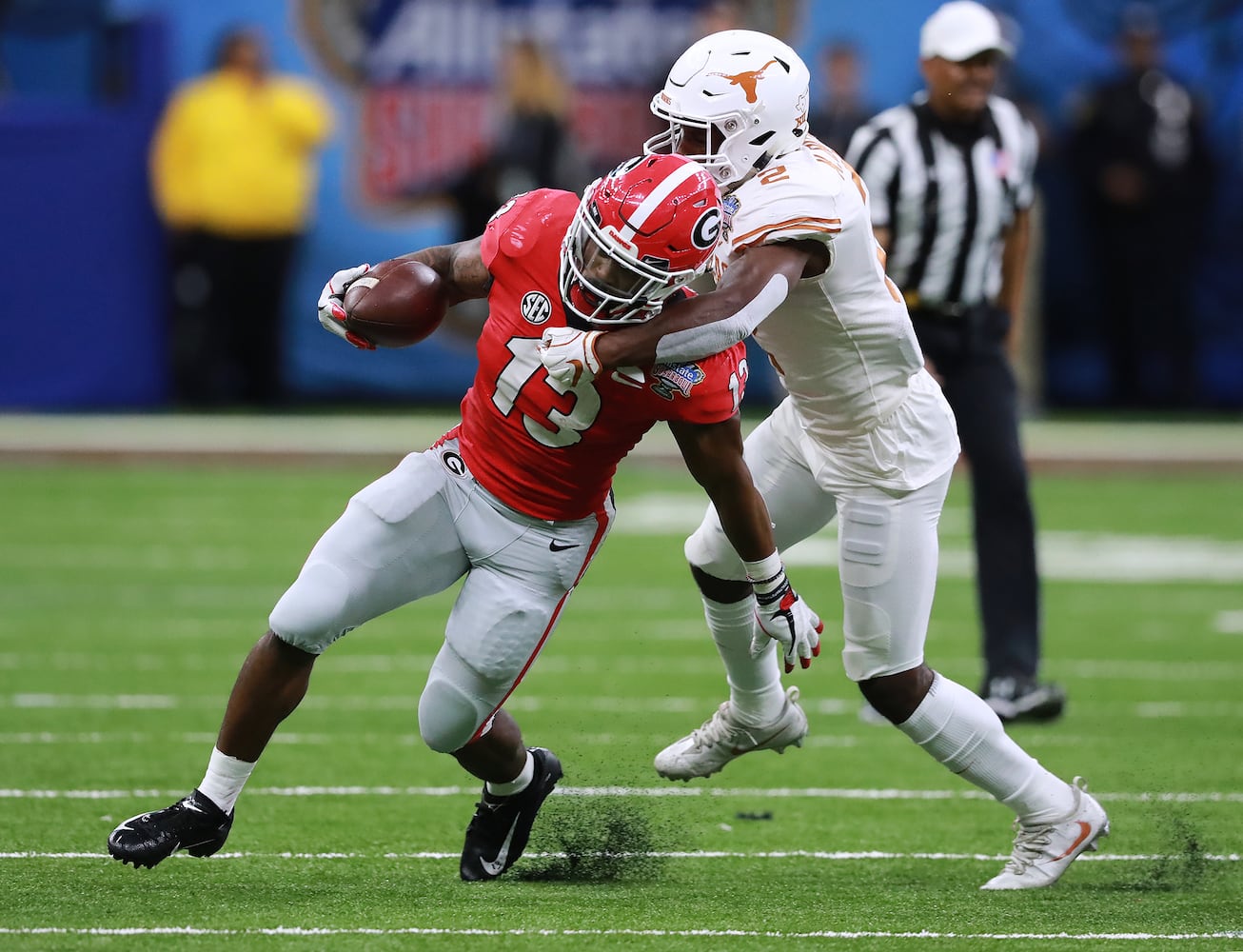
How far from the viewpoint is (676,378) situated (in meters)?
3.99

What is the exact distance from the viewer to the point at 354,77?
13.9 m

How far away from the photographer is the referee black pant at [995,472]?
6246 millimetres

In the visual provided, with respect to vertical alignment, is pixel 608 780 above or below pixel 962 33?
below

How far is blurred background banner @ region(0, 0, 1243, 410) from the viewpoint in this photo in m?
13.7

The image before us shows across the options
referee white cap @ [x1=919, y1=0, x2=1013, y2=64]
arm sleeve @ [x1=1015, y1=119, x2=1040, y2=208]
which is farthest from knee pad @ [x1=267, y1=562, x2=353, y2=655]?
arm sleeve @ [x1=1015, y1=119, x2=1040, y2=208]

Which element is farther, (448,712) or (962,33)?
(962,33)

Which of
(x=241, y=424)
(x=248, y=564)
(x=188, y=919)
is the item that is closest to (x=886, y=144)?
(x=188, y=919)

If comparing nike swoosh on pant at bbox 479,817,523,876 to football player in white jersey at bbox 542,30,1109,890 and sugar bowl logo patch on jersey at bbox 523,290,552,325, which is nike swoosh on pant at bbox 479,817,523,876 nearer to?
football player in white jersey at bbox 542,30,1109,890

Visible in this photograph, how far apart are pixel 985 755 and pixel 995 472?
202cm

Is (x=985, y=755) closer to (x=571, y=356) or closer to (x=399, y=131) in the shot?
(x=571, y=356)

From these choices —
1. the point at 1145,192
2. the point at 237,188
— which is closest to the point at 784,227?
the point at 237,188

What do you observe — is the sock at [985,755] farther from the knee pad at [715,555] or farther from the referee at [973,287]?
the referee at [973,287]

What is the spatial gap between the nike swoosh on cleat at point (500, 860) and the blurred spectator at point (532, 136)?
28.8ft

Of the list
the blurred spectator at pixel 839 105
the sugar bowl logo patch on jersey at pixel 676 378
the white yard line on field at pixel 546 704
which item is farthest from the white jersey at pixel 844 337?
the blurred spectator at pixel 839 105
